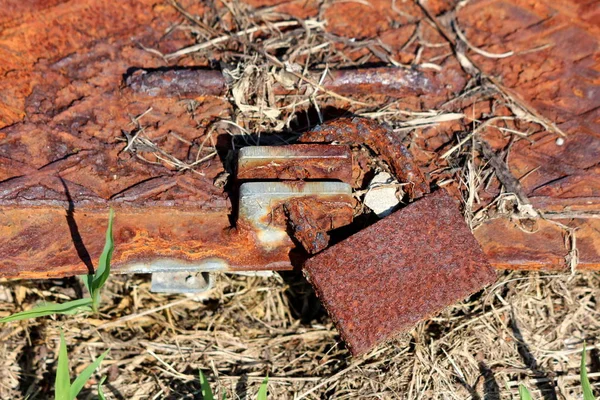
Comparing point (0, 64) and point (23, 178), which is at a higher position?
point (0, 64)

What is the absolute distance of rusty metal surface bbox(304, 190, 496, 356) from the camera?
5.66 feet

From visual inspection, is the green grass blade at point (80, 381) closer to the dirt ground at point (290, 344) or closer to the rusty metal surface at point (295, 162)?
the dirt ground at point (290, 344)

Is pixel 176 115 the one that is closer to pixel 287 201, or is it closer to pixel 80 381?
pixel 287 201

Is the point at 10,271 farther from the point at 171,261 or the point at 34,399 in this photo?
the point at 34,399

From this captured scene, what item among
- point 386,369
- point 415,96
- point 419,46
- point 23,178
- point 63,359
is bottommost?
point 386,369

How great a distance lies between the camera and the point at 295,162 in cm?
195

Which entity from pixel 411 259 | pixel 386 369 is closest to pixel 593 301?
pixel 386 369

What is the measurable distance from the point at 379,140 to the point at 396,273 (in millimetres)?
449

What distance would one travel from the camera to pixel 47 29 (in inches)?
94.0

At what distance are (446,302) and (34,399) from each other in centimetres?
155

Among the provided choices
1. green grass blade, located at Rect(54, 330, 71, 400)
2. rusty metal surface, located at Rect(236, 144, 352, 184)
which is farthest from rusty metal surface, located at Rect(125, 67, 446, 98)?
green grass blade, located at Rect(54, 330, 71, 400)

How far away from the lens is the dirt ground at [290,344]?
2174mm

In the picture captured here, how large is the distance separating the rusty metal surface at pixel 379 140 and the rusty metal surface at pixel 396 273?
0.11 metres

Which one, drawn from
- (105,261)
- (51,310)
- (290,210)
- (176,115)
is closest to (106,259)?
(105,261)
